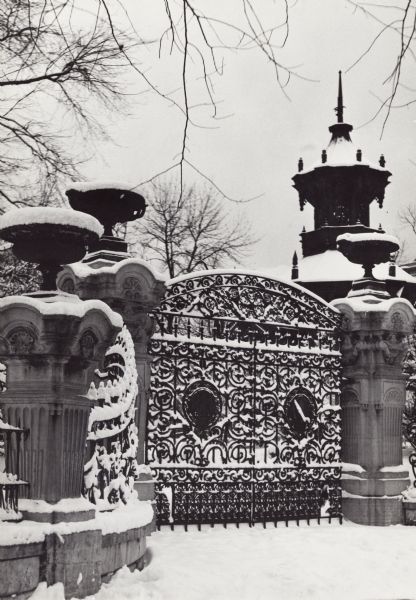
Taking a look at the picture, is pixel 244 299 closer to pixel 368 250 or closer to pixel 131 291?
pixel 368 250

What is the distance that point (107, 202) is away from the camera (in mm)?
9289

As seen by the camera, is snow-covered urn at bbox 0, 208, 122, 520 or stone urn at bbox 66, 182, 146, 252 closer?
snow-covered urn at bbox 0, 208, 122, 520

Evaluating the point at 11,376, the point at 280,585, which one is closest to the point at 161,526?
the point at 280,585

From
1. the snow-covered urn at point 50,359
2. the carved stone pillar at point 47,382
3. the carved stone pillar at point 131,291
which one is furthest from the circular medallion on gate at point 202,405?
the carved stone pillar at point 47,382

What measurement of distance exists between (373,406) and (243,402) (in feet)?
6.73

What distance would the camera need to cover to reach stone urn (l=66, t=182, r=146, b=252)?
9.13 m

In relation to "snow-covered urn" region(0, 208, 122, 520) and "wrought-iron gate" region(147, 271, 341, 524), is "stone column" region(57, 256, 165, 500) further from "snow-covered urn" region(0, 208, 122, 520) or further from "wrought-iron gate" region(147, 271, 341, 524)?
"snow-covered urn" region(0, 208, 122, 520)

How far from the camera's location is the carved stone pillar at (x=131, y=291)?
913 centimetres

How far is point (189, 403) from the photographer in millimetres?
10375

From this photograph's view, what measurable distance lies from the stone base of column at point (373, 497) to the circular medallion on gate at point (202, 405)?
2.31 meters

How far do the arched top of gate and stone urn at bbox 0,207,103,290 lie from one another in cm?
367

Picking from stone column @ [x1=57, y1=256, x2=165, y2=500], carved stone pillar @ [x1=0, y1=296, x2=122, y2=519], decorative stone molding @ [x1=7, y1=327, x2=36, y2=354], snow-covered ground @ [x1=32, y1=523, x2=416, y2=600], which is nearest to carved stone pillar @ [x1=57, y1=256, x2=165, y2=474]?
stone column @ [x1=57, y1=256, x2=165, y2=500]

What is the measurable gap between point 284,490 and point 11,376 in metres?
5.58

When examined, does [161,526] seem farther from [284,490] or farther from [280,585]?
[280,585]
